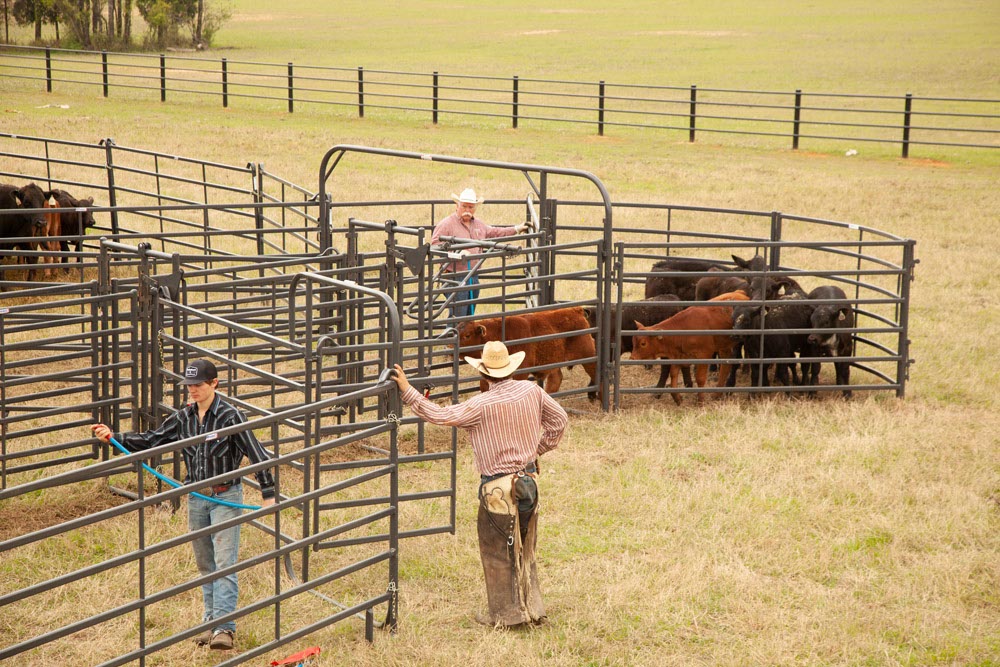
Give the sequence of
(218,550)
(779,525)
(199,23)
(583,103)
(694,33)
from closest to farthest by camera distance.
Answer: (218,550)
(779,525)
(583,103)
(199,23)
(694,33)

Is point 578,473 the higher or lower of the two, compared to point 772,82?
lower

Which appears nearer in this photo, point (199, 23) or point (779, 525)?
point (779, 525)

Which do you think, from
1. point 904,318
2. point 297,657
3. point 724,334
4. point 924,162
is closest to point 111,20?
point 924,162

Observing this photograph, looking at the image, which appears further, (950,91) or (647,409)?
(950,91)

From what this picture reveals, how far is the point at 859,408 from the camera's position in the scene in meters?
9.41

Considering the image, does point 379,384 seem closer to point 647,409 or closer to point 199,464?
point 199,464

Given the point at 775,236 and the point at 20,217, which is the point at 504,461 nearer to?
the point at 775,236

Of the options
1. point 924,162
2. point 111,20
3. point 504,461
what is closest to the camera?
point 504,461

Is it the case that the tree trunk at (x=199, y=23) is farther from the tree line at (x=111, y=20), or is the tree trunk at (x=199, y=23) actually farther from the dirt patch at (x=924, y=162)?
the dirt patch at (x=924, y=162)

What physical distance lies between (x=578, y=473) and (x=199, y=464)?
3255mm

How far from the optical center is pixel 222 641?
5.41 m

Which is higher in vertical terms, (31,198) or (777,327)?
(31,198)

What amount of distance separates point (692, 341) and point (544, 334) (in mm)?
1392

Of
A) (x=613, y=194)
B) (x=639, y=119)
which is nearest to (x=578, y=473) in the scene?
(x=613, y=194)
